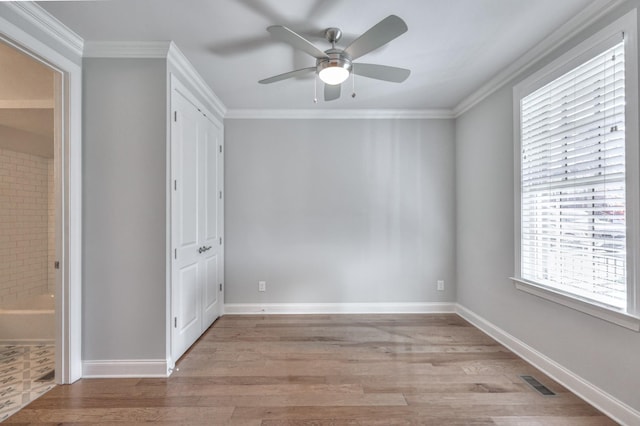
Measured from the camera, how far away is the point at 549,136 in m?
2.29

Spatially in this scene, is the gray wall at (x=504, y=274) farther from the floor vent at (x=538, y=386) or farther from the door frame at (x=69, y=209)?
the door frame at (x=69, y=209)

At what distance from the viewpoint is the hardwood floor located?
1.83m

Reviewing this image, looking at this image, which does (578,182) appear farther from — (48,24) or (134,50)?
(48,24)

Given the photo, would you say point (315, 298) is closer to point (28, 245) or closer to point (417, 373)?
point (417, 373)

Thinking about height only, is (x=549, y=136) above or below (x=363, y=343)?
above

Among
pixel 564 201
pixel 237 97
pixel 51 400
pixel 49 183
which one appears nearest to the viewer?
pixel 51 400

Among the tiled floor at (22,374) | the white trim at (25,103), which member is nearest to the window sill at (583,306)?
the tiled floor at (22,374)

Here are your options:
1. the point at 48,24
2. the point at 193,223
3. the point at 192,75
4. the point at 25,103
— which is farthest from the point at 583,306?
the point at 25,103

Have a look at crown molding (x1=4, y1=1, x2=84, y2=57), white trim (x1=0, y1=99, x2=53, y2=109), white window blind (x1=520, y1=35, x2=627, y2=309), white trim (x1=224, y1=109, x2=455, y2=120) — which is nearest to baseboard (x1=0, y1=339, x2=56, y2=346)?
white trim (x1=0, y1=99, x2=53, y2=109)

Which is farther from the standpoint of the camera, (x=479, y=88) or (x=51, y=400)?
(x=479, y=88)

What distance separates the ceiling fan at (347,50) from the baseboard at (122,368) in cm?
228

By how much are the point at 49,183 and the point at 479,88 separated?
5.37 meters

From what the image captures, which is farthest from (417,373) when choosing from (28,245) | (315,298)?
(28,245)

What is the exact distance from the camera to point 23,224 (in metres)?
3.78
